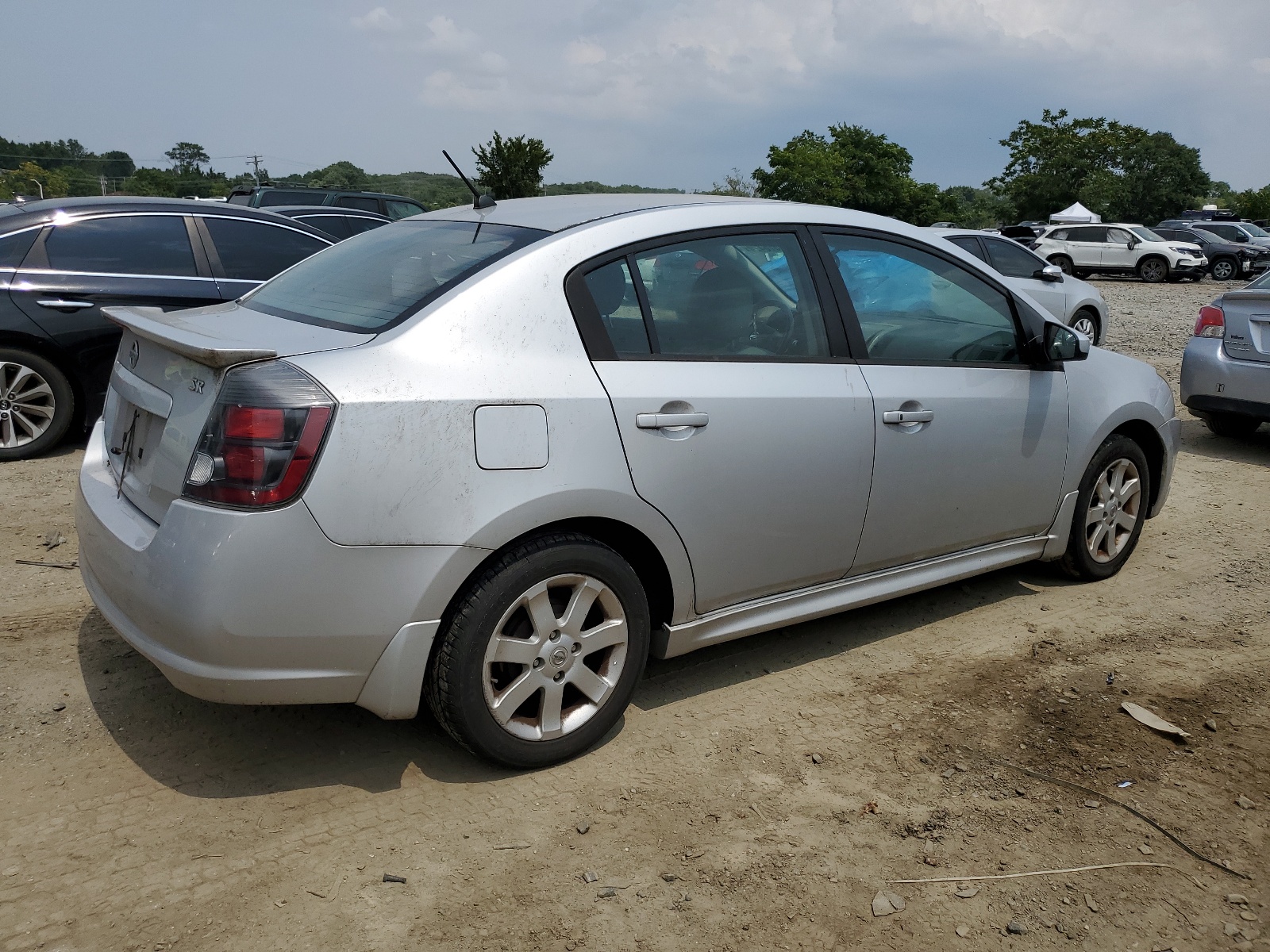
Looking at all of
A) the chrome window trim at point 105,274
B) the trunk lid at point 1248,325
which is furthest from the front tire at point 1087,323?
the chrome window trim at point 105,274

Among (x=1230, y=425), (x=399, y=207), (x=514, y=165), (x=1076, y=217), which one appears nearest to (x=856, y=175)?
(x=1076, y=217)

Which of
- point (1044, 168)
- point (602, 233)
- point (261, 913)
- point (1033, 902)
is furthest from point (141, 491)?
point (1044, 168)

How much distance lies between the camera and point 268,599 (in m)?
2.65

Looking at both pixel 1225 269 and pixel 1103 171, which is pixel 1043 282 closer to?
pixel 1225 269

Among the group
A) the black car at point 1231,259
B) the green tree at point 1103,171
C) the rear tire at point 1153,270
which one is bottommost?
the rear tire at point 1153,270

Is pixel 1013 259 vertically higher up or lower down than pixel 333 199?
lower down

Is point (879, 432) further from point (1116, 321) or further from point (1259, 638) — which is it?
point (1116, 321)

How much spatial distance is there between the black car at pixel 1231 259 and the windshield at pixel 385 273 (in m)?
30.8

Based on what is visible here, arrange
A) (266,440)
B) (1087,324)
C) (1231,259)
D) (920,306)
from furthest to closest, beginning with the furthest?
1. (1231,259)
2. (1087,324)
3. (920,306)
4. (266,440)

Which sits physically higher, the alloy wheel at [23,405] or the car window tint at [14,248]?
the car window tint at [14,248]

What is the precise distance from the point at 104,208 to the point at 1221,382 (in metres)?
7.84

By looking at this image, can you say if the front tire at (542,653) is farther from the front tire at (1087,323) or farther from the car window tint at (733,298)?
the front tire at (1087,323)

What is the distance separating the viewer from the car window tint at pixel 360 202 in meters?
18.3

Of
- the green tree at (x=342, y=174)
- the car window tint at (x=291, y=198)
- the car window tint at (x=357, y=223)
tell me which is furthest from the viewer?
the green tree at (x=342, y=174)
